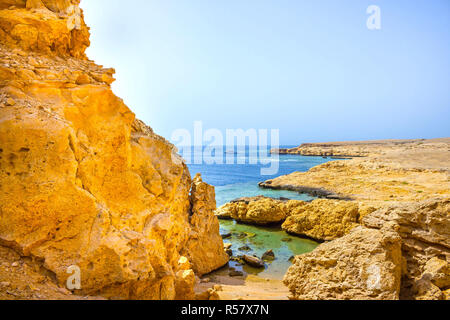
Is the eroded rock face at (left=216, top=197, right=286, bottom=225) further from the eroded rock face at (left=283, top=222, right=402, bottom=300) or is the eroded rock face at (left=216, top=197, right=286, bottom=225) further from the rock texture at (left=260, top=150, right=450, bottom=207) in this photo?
the eroded rock face at (left=283, top=222, right=402, bottom=300)

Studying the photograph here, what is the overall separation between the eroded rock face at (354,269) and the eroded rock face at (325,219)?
852 cm

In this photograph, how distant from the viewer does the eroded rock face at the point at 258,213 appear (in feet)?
58.2

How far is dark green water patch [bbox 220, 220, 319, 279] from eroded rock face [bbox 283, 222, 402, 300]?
17.4 ft

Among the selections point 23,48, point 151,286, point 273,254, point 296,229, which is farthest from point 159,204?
point 296,229

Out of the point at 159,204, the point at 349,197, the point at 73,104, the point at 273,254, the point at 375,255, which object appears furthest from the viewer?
the point at 349,197

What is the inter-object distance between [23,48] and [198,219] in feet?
27.2

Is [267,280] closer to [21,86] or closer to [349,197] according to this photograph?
[21,86]

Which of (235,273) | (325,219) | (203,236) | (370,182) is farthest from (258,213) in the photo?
(370,182)

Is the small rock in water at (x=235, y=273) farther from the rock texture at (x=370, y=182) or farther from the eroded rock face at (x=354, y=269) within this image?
the rock texture at (x=370, y=182)

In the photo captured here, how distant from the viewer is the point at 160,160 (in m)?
6.39

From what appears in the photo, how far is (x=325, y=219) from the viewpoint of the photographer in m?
14.8

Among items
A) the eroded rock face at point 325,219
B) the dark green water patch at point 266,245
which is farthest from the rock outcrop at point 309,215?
the dark green water patch at point 266,245

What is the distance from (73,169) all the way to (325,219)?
45.9 ft

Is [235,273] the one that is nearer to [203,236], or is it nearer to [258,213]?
[203,236]
